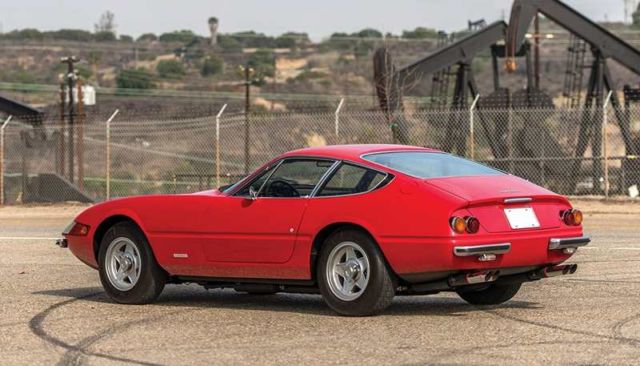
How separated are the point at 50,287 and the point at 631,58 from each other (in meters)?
28.1

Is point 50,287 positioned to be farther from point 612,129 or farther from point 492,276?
point 612,129

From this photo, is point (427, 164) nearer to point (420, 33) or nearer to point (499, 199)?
point (499, 199)

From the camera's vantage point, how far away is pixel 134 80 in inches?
3597

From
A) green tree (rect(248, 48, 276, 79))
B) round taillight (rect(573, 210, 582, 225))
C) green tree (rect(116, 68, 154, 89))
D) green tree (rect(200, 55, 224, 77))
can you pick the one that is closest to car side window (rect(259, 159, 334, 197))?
round taillight (rect(573, 210, 582, 225))

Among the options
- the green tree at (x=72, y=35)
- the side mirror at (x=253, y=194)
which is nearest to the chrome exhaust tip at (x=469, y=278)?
the side mirror at (x=253, y=194)

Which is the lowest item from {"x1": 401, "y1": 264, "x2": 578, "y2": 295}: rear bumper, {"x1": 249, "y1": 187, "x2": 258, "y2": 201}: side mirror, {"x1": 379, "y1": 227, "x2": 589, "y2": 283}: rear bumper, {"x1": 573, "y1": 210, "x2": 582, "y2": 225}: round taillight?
{"x1": 401, "y1": 264, "x2": 578, "y2": 295}: rear bumper

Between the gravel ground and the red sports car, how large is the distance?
26cm


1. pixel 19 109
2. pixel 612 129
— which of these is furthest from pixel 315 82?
pixel 19 109

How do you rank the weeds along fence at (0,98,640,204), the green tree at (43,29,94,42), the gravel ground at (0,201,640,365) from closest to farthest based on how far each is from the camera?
1. the gravel ground at (0,201,640,365)
2. the weeds along fence at (0,98,640,204)
3. the green tree at (43,29,94,42)

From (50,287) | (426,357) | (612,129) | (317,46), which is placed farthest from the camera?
(317,46)

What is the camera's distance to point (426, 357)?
7254 mm

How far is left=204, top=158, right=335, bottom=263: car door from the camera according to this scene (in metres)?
9.27

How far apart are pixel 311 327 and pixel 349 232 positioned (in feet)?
2.60

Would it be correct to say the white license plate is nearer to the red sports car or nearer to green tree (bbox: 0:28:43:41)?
the red sports car
